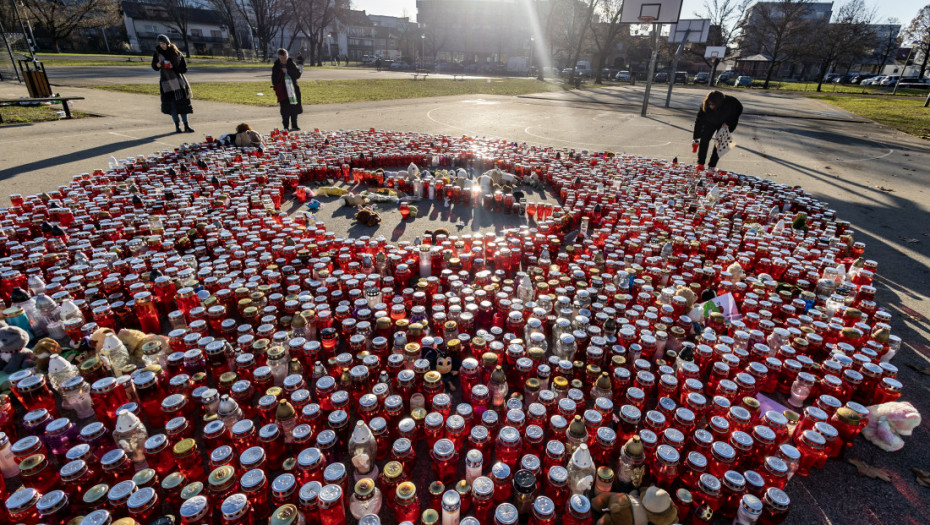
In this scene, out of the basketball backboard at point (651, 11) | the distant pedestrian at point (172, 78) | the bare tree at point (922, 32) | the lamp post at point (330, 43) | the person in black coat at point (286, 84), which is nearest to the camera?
the distant pedestrian at point (172, 78)

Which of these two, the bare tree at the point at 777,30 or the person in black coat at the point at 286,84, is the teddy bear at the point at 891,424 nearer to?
the person in black coat at the point at 286,84

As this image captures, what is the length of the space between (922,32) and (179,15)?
117 metres

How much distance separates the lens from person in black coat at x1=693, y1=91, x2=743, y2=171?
41.7 feet

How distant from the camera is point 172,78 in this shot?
15367 mm

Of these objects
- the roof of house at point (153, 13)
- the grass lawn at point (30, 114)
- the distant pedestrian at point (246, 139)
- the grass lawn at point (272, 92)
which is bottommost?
the grass lawn at point (30, 114)

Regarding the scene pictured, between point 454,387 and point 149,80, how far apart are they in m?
43.4

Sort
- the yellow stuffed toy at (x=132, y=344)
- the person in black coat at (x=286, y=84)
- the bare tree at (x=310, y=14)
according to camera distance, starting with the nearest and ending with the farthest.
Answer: the yellow stuffed toy at (x=132, y=344) < the person in black coat at (x=286, y=84) < the bare tree at (x=310, y=14)

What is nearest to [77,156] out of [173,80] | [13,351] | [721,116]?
[173,80]

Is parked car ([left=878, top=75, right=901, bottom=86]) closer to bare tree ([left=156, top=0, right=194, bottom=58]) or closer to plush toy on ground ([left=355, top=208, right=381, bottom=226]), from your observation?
plush toy on ground ([left=355, top=208, right=381, bottom=226])

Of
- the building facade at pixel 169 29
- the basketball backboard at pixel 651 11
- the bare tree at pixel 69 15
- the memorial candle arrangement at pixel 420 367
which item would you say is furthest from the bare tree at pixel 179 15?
the memorial candle arrangement at pixel 420 367

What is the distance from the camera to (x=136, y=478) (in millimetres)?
3023

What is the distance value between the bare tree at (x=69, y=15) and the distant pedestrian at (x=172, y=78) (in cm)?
6147

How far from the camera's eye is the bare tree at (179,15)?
2621 inches

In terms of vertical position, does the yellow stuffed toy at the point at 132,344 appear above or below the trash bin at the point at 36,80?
below
